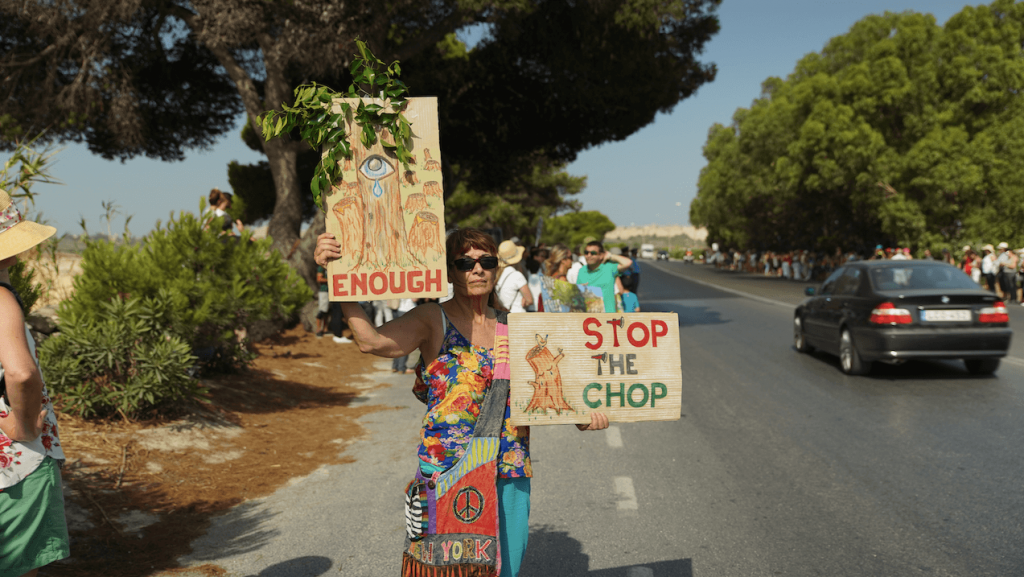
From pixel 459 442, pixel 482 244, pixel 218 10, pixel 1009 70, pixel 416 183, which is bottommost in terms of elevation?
pixel 459 442

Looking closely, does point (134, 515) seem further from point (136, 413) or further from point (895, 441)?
point (895, 441)

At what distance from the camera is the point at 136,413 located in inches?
282

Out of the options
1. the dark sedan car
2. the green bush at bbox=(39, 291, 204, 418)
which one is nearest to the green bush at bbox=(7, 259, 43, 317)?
the green bush at bbox=(39, 291, 204, 418)

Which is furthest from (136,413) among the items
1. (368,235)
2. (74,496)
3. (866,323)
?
(866,323)

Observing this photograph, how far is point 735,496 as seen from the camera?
5.70 metres

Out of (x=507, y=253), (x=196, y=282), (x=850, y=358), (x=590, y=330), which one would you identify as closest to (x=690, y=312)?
(x=850, y=358)

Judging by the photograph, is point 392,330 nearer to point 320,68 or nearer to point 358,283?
point 358,283

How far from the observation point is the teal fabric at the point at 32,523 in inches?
108

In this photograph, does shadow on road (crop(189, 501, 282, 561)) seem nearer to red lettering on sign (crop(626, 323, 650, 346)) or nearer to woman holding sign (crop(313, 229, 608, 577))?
woman holding sign (crop(313, 229, 608, 577))

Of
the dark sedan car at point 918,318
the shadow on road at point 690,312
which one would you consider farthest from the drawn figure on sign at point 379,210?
the shadow on road at point 690,312

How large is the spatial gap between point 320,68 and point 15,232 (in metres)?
11.7

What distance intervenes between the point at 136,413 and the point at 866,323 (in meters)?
8.76

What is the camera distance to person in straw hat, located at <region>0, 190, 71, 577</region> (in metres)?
2.70

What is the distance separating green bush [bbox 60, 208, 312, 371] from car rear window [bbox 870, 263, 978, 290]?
7.92m
